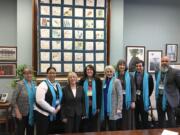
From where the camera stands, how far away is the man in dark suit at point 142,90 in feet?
14.4

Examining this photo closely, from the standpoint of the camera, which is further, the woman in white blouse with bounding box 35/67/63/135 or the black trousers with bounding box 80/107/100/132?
the black trousers with bounding box 80/107/100/132

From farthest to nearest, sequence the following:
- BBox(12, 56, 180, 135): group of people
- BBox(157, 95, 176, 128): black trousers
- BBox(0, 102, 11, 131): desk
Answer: BBox(0, 102, 11, 131): desk
BBox(157, 95, 176, 128): black trousers
BBox(12, 56, 180, 135): group of people

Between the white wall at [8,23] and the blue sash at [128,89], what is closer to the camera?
the blue sash at [128,89]

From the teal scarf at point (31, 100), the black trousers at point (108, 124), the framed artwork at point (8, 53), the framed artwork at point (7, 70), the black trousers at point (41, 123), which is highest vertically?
the framed artwork at point (8, 53)

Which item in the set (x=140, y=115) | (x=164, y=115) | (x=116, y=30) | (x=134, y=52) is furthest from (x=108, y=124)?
(x=134, y=52)

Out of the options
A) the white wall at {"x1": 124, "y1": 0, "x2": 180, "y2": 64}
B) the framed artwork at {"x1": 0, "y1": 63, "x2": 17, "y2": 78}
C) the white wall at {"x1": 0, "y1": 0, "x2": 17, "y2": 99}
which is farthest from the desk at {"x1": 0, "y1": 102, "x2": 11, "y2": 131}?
the white wall at {"x1": 124, "y1": 0, "x2": 180, "y2": 64}

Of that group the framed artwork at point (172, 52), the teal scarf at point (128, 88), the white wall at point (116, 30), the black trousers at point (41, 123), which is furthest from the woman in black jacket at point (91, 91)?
the framed artwork at point (172, 52)

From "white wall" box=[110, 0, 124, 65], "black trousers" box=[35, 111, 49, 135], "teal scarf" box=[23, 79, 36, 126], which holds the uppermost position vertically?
"white wall" box=[110, 0, 124, 65]

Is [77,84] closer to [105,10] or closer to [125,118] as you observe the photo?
[125,118]

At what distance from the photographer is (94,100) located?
402 centimetres

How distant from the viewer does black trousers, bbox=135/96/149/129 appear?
177 inches

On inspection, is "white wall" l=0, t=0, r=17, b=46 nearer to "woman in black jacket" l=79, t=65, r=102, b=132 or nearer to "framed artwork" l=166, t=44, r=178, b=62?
"woman in black jacket" l=79, t=65, r=102, b=132

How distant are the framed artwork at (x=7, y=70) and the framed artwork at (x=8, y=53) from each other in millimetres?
106

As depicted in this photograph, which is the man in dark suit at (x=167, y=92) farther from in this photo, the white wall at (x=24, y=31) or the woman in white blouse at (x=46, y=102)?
the white wall at (x=24, y=31)
